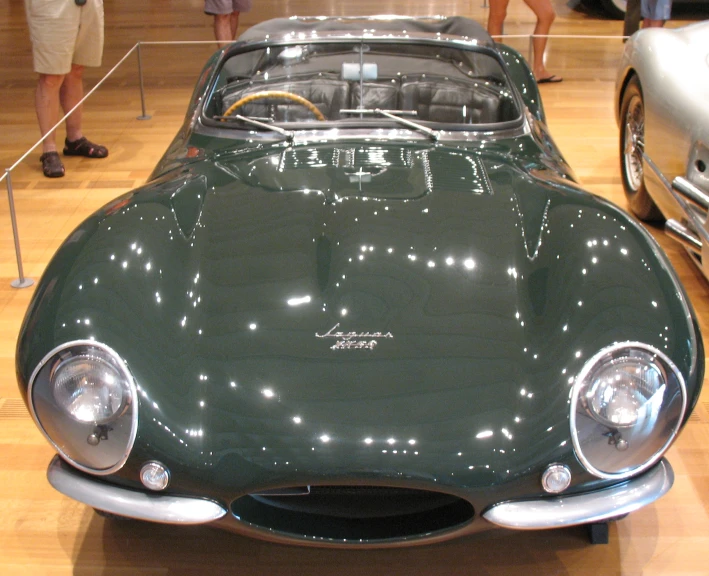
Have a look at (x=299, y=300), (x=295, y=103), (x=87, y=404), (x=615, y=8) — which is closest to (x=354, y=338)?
(x=299, y=300)

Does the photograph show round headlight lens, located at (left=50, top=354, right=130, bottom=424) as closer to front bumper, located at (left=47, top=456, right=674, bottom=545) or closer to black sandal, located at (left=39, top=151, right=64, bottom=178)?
front bumper, located at (left=47, top=456, right=674, bottom=545)

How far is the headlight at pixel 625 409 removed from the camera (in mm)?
1754

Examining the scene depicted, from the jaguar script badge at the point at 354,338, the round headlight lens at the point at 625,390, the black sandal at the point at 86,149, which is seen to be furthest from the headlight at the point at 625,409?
the black sandal at the point at 86,149

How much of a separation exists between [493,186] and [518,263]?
425 mm

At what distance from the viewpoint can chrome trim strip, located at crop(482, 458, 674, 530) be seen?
1.73 metres

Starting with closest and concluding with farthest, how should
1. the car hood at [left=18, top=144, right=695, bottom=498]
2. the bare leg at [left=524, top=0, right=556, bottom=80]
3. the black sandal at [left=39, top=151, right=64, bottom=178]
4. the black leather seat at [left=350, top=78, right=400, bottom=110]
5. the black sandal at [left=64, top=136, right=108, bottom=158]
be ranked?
the car hood at [left=18, top=144, right=695, bottom=498]
the black leather seat at [left=350, top=78, right=400, bottom=110]
the black sandal at [left=39, top=151, right=64, bottom=178]
the black sandal at [left=64, top=136, right=108, bottom=158]
the bare leg at [left=524, top=0, right=556, bottom=80]

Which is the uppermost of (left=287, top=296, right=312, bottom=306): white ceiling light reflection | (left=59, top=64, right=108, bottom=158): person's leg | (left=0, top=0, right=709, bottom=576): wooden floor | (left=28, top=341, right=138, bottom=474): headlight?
(left=287, top=296, right=312, bottom=306): white ceiling light reflection

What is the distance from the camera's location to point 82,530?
7.41 ft

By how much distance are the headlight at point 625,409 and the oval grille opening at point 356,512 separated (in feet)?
1.01

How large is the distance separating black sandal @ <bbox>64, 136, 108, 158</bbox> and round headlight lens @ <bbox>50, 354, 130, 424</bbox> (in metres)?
3.55

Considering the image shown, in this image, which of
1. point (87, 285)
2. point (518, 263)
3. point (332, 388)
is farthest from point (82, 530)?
point (518, 263)

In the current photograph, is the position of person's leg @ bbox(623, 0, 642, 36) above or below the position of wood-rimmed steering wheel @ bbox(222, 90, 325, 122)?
below

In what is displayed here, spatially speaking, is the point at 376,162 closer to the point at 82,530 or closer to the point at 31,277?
the point at 82,530

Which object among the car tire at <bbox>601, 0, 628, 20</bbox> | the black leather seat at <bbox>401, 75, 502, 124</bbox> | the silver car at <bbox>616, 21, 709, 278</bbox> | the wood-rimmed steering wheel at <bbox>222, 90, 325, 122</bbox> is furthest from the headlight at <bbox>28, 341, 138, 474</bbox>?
the car tire at <bbox>601, 0, 628, 20</bbox>
